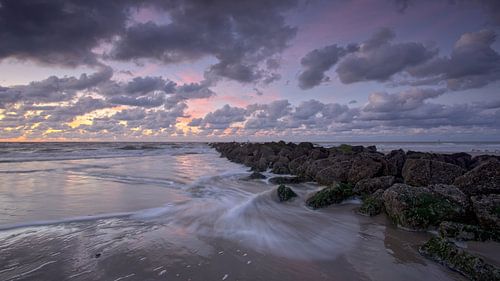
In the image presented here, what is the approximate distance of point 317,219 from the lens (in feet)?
19.3

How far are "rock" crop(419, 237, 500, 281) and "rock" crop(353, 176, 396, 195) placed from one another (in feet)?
11.4

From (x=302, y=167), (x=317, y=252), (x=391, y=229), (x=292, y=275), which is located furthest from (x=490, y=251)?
(x=302, y=167)

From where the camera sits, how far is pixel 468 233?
441 centimetres

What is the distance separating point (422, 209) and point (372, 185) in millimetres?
2399

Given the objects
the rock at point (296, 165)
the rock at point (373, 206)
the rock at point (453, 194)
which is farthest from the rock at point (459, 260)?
the rock at point (296, 165)

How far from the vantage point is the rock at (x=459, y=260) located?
314 cm

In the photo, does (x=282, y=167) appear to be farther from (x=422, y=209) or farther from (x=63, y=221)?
(x=63, y=221)

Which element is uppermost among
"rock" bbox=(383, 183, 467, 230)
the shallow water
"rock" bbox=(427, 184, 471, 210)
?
"rock" bbox=(427, 184, 471, 210)

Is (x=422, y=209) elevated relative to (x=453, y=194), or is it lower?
lower

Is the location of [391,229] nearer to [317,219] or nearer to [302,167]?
[317,219]

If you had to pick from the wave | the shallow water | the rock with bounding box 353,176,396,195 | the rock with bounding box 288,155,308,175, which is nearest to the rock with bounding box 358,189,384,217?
the shallow water

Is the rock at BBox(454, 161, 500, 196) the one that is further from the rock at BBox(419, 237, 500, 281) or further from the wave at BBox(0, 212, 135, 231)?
the wave at BBox(0, 212, 135, 231)

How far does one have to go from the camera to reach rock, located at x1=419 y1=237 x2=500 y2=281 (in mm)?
3139

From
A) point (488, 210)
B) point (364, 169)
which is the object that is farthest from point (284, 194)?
point (488, 210)
